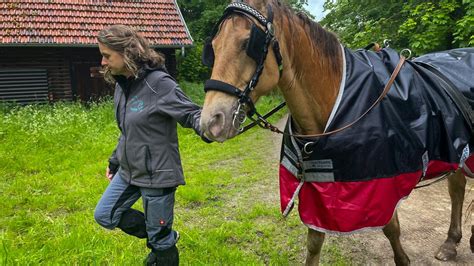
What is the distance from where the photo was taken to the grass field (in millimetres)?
3344

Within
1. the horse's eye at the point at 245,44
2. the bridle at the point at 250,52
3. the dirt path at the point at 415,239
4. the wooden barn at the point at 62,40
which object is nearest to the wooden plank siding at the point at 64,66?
the wooden barn at the point at 62,40

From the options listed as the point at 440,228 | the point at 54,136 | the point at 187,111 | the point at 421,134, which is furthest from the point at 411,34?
the point at 54,136

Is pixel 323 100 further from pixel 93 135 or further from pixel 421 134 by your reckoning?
pixel 93 135

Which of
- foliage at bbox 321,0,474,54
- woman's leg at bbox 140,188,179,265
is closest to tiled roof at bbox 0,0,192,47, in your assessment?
foliage at bbox 321,0,474,54

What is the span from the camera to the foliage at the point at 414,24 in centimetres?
644

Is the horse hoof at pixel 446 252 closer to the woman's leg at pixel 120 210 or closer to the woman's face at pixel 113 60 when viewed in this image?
the woman's leg at pixel 120 210

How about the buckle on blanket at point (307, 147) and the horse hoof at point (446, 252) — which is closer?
the buckle on blanket at point (307, 147)

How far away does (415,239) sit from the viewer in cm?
374

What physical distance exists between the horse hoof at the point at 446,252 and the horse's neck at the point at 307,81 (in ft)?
6.45

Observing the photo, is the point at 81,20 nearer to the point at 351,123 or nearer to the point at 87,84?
the point at 87,84

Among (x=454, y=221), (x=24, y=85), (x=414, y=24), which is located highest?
(x=414, y=24)

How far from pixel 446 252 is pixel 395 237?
3.02ft

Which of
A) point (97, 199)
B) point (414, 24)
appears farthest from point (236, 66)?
point (414, 24)

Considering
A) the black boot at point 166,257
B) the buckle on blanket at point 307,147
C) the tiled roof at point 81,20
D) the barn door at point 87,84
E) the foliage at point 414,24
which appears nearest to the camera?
the buckle on blanket at point 307,147
